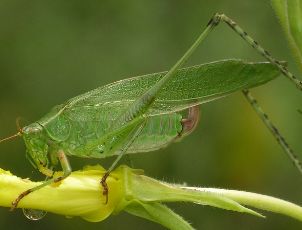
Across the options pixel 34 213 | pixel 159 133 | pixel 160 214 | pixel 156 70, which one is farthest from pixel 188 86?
pixel 156 70

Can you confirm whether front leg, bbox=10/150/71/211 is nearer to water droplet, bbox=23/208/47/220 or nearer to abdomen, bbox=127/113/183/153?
water droplet, bbox=23/208/47/220

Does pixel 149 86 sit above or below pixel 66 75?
below

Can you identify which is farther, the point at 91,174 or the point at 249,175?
the point at 249,175

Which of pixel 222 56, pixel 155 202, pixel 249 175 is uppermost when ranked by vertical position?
pixel 222 56

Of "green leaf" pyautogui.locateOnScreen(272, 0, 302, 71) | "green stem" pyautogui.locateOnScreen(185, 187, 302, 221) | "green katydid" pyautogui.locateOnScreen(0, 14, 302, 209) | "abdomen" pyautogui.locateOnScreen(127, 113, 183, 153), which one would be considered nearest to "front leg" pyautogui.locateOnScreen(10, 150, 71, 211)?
"green katydid" pyautogui.locateOnScreen(0, 14, 302, 209)

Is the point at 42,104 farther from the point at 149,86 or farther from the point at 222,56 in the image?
the point at 149,86

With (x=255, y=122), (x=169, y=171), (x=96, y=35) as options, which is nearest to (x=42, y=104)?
(x=96, y=35)
